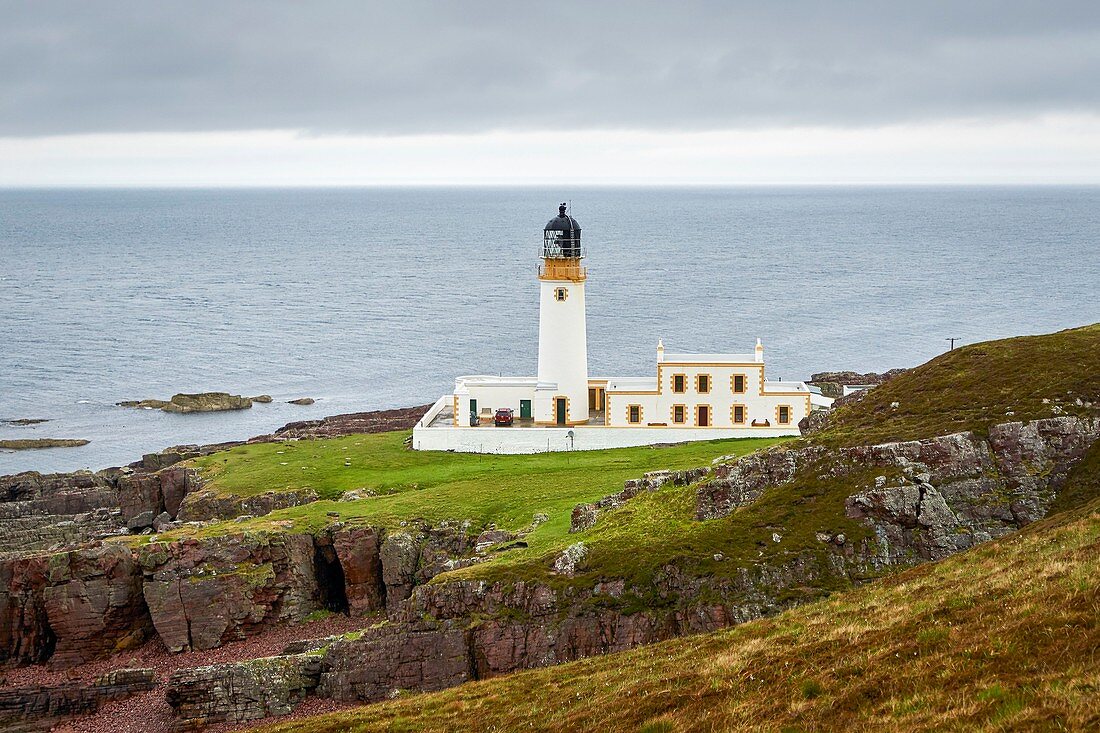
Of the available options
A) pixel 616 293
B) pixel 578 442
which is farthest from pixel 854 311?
pixel 578 442

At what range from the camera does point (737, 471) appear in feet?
122

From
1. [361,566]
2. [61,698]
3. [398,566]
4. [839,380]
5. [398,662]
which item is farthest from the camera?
[839,380]

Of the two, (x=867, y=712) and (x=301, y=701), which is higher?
(x=867, y=712)

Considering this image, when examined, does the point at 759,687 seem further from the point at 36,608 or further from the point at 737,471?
the point at 36,608

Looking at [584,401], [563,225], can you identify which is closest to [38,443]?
[584,401]

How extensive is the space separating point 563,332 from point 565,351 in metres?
1.00

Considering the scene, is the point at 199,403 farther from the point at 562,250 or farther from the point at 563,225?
the point at 563,225

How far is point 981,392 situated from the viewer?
124 ft

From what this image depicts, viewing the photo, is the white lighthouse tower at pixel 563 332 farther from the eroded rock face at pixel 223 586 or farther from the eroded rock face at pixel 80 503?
the eroded rock face at pixel 223 586

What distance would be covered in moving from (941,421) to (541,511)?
51.5 ft

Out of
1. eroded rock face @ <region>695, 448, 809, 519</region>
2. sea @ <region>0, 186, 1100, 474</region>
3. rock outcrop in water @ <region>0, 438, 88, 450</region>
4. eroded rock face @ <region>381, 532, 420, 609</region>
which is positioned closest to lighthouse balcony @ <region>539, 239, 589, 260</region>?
eroded rock face @ <region>381, 532, 420, 609</region>

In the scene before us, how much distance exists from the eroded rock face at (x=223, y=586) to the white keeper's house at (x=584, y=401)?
1800cm

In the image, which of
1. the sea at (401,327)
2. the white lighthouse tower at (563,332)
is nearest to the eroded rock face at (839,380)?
the sea at (401,327)

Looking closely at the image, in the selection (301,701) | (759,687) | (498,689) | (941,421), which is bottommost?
(301,701)
